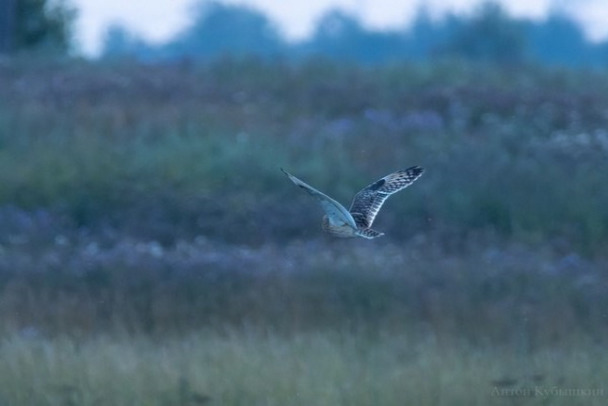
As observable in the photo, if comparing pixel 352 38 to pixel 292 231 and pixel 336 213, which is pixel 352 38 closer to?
pixel 292 231

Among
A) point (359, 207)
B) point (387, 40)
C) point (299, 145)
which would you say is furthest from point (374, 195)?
point (387, 40)

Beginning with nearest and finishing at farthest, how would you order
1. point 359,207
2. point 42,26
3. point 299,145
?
point 359,207, point 299,145, point 42,26

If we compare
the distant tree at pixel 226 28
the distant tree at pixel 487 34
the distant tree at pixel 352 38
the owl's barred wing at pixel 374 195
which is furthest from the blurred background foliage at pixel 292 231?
the distant tree at pixel 226 28

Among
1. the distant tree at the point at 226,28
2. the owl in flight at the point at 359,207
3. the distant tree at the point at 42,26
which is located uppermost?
the distant tree at the point at 226,28

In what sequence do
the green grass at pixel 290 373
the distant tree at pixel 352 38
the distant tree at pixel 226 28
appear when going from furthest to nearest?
the distant tree at pixel 226 28, the distant tree at pixel 352 38, the green grass at pixel 290 373

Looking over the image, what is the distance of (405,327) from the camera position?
28.4 feet

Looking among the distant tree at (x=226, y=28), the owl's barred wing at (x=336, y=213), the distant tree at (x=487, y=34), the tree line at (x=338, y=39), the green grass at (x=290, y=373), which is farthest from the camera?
the distant tree at (x=226, y=28)

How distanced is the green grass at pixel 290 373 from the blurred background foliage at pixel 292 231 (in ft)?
0.06

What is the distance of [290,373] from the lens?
6730mm

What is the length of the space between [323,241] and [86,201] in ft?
9.84

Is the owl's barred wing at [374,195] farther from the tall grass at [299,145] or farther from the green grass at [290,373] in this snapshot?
the tall grass at [299,145]

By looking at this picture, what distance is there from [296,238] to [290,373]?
184 inches

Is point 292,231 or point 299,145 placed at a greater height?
point 299,145

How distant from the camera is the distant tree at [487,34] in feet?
106
